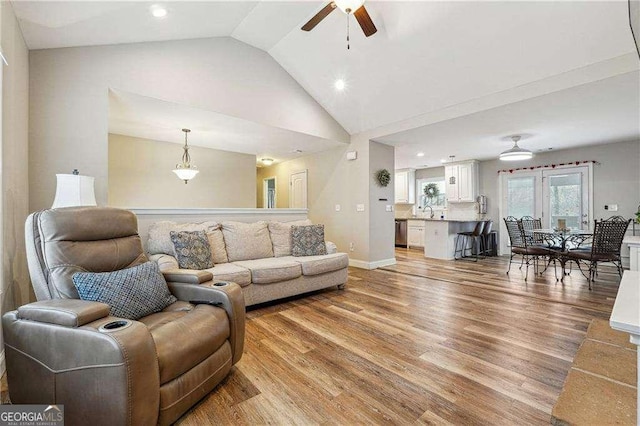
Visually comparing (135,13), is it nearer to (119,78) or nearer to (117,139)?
(119,78)

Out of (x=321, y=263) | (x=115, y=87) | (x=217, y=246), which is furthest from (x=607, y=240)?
(x=115, y=87)

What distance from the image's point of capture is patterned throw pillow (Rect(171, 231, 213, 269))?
298cm

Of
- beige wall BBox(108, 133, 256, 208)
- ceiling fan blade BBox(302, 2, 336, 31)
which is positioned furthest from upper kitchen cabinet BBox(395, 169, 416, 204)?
ceiling fan blade BBox(302, 2, 336, 31)

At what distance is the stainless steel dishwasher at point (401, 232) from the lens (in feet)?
28.4

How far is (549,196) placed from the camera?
6.60 meters

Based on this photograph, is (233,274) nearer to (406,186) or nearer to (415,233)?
(415,233)

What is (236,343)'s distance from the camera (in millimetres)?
1922

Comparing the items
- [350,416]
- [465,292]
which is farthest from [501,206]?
[350,416]

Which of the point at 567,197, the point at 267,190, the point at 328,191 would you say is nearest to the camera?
the point at 328,191

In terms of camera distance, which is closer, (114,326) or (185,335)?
(114,326)

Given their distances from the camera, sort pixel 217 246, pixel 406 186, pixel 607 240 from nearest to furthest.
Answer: pixel 217 246 → pixel 607 240 → pixel 406 186

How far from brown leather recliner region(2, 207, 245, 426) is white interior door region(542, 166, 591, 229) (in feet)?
24.2

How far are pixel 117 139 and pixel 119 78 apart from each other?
2.64 meters

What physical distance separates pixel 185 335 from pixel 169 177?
206 inches
